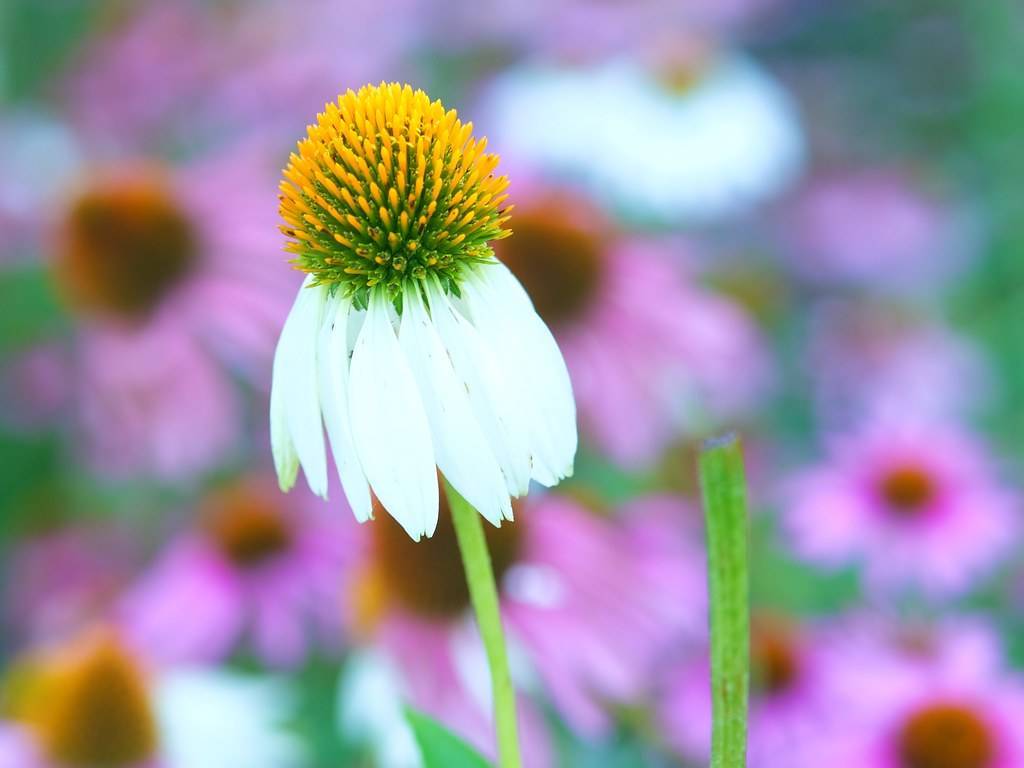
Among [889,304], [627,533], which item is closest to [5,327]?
[627,533]

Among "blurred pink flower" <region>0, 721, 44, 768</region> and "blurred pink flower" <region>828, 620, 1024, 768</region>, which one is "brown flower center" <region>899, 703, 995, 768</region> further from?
"blurred pink flower" <region>0, 721, 44, 768</region>

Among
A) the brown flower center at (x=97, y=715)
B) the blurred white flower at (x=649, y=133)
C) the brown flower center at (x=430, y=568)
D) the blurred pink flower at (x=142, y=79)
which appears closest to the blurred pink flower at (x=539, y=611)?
the brown flower center at (x=430, y=568)

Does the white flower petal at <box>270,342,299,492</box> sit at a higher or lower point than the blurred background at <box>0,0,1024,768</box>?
lower

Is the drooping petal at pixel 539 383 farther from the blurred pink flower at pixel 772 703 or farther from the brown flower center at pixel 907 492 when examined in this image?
the brown flower center at pixel 907 492

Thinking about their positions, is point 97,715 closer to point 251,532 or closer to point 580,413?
point 251,532

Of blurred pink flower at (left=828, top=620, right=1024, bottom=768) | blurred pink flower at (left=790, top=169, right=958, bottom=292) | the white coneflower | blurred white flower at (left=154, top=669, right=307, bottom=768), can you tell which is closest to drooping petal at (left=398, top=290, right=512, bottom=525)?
the white coneflower

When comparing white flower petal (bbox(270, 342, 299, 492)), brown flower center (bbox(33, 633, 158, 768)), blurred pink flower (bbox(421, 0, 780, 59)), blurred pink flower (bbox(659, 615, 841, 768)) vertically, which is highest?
blurred pink flower (bbox(421, 0, 780, 59))
